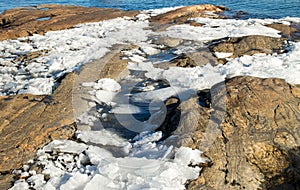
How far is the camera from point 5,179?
14.0 feet

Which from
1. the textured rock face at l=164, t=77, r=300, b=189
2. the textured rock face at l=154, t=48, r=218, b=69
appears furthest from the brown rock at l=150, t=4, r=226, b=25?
the textured rock face at l=164, t=77, r=300, b=189

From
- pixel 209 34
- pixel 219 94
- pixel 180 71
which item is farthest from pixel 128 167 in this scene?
pixel 209 34

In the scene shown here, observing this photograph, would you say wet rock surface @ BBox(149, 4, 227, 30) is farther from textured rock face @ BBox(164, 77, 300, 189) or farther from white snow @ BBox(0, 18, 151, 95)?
textured rock face @ BBox(164, 77, 300, 189)

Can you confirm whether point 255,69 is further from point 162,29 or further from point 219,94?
point 162,29

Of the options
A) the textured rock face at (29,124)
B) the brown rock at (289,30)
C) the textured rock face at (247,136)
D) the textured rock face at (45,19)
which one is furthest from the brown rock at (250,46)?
the textured rock face at (45,19)

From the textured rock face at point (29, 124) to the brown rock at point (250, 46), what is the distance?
4193 mm

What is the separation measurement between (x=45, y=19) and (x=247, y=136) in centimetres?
1295

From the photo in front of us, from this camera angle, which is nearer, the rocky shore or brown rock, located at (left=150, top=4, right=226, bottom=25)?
the rocky shore

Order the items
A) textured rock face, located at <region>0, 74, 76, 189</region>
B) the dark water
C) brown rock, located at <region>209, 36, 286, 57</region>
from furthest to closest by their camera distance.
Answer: the dark water < brown rock, located at <region>209, 36, 286, 57</region> < textured rock face, located at <region>0, 74, 76, 189</region>

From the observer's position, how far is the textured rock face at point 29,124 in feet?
15.4

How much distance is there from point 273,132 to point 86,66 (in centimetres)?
495

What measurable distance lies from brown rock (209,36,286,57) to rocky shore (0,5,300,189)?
0.03m

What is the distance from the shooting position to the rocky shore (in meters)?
4.31

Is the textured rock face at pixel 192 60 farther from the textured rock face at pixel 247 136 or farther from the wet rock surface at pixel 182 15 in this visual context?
the wet rock surface at pixel 182 15
